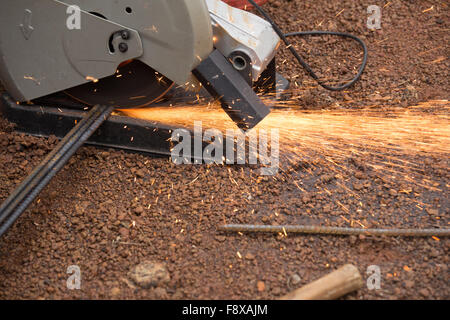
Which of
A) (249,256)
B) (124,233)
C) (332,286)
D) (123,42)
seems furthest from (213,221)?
(123,42)

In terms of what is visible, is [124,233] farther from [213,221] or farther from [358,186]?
[358,186]

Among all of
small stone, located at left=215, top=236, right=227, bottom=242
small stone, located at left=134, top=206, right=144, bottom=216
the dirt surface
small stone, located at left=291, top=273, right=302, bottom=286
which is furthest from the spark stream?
small stone, located at left=291, top=273, right=302, bottom=286

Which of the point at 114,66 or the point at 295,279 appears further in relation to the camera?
the point at 114,66

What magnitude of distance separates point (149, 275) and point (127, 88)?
1.09 m

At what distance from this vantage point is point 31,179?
2475mm

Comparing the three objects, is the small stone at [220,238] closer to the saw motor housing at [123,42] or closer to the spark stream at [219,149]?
the spark stream at [219,149]

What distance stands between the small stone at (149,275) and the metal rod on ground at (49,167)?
0.60 meters

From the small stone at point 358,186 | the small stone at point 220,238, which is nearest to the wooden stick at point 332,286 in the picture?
the small stone at point 220,238

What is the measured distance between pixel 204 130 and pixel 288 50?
1176mm

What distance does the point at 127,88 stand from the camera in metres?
2.82

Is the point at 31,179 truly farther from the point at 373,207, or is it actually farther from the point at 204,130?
the point at 373,207

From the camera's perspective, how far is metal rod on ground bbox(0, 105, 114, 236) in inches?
91.7

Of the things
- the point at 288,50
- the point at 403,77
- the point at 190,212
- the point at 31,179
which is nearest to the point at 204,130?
the point at 190,212

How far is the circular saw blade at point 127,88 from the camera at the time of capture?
2746mm
